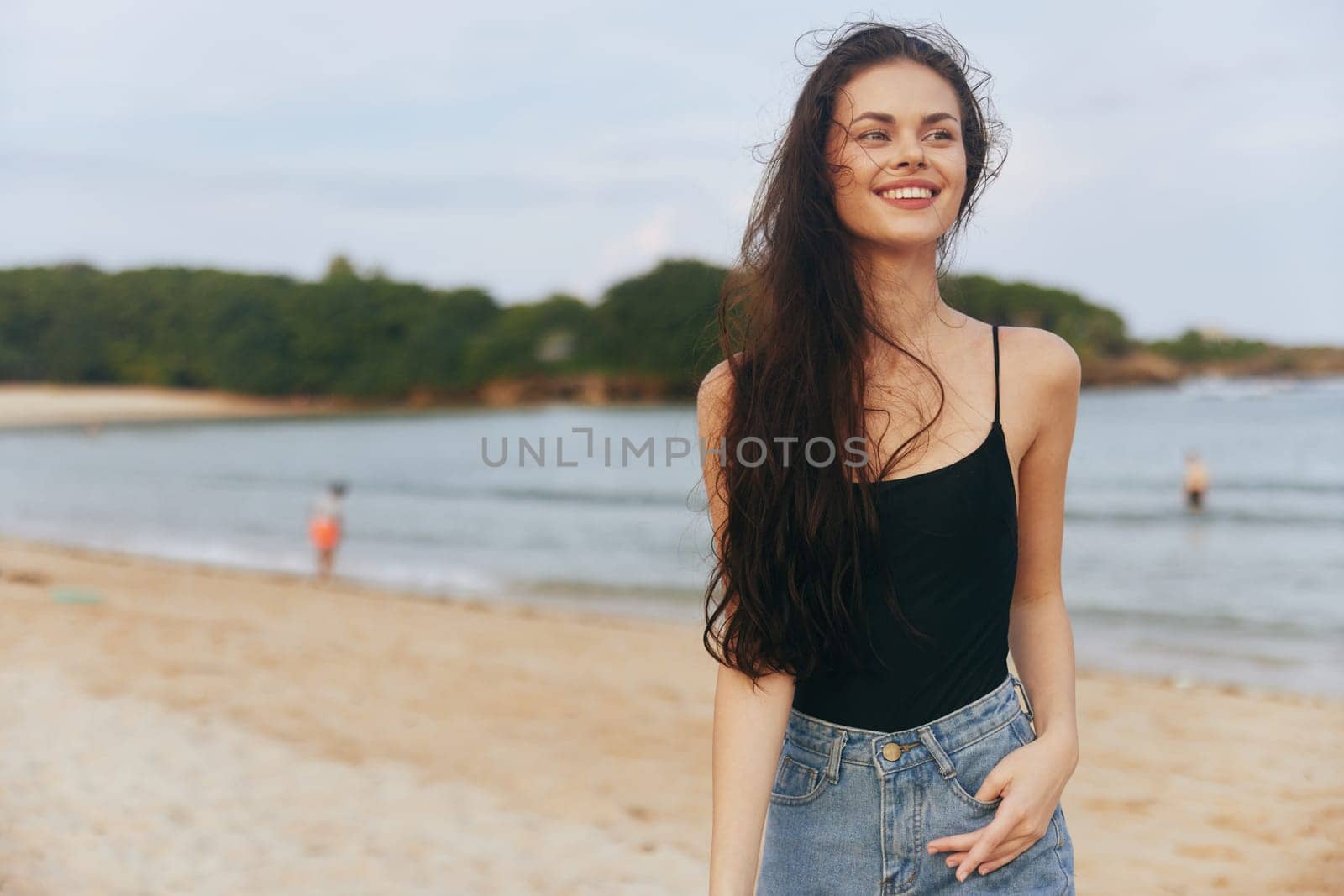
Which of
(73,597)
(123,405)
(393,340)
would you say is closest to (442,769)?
(73,597)

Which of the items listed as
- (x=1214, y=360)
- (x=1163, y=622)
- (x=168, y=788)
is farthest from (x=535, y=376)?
(x=168, y=788)

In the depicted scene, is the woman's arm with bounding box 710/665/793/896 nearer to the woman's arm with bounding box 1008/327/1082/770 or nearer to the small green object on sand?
the woman's arm with bounding box 1008/327/1082/770

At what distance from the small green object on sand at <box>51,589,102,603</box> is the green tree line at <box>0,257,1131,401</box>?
66.3m

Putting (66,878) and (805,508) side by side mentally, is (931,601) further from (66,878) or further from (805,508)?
(66,878)

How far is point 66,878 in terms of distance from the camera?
4.57 metres

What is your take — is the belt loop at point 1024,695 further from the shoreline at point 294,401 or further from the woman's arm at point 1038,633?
the shoreline at point 294,401

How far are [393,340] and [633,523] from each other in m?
67.6

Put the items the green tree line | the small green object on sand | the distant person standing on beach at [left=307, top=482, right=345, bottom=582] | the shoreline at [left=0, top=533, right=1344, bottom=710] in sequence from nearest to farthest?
the shoreline at [left=0, top=533, right=1344, bottom=710]
the small green object on sand
the distant person standing on beach at [left=307, top=482, right=345, bottom=582]
the green tree line

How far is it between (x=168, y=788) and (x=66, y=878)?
3.70ft

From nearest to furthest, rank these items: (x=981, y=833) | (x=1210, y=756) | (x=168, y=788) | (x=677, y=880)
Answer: (x=981, y=833)
(x=677, y=880)
(x=168, y=788)
(x=1210, y=756)

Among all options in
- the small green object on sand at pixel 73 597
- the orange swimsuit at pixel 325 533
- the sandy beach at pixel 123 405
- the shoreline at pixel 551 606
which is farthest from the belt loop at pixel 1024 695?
the sandy beach at pixel 123 405

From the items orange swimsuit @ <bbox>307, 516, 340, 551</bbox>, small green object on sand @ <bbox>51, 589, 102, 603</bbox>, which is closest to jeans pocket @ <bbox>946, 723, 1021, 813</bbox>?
small green object on sand @ <bbox>51, 589, 102, 603</bbox>

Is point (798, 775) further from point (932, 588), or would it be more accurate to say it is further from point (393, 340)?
point (393, 340)

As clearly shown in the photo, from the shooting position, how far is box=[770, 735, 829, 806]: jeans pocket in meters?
1.43
